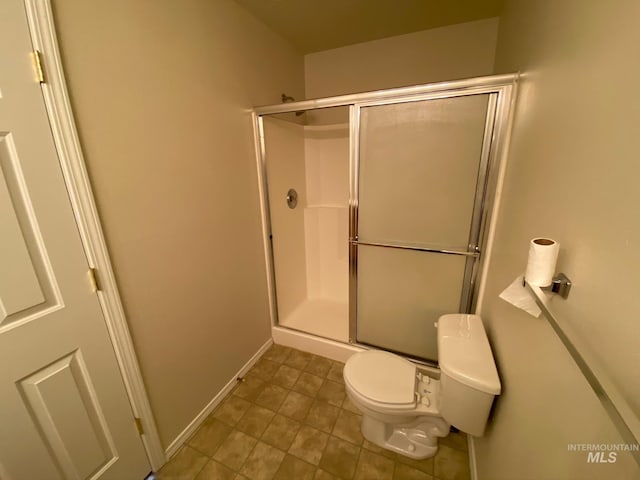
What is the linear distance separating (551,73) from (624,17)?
1.20 ft

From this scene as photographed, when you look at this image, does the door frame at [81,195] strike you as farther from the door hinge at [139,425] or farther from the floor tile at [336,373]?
the floor tile at [336,373]

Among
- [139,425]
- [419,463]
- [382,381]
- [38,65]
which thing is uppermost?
[38,65]

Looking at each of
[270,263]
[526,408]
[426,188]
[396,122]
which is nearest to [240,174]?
[270,263]

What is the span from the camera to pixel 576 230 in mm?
580

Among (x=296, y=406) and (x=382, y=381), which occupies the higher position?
(x=382, y=381)

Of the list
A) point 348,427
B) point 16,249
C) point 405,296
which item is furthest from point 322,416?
point 16,249

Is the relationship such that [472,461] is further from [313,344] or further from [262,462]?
[313,344]

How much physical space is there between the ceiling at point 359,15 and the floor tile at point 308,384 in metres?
2.48

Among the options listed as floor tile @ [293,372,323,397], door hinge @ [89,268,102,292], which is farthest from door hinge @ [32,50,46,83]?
floor tile @ [293,372,323,397]

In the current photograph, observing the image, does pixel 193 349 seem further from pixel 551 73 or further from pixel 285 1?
pixel 285 1

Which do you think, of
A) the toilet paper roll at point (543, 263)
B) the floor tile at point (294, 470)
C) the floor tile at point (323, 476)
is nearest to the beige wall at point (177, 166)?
the floor tile at point (294, 470)

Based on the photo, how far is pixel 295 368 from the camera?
1951 millimetres

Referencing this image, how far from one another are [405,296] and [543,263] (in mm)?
1186

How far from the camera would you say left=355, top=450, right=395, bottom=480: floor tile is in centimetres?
126
